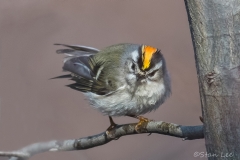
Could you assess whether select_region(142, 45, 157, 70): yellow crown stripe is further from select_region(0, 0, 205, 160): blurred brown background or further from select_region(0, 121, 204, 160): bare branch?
select_region(0, 0, 205, 160): blurred brown background

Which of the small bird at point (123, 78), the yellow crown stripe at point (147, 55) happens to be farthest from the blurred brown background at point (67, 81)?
the yellow crown stripe at point (147, 55)

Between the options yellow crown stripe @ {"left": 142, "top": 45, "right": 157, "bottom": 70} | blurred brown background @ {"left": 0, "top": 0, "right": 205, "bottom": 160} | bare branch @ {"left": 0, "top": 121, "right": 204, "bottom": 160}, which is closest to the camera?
bare branch @ {"left": 0, "top": 121, "right": 204, "bottom": 160}

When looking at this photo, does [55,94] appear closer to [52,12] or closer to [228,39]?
[52,12]

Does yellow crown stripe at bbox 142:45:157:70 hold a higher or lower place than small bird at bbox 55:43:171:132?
higher

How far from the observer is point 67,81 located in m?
4.89

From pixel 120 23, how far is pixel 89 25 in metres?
0.32

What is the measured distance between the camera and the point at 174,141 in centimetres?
396

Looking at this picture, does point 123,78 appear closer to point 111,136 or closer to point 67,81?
point 111,136

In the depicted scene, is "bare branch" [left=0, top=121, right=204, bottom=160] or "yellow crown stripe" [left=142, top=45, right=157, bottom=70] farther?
"yellow crown stripe" [left=142, top=45, right=157, bottom=70]

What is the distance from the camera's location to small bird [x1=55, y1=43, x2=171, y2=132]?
2.62m

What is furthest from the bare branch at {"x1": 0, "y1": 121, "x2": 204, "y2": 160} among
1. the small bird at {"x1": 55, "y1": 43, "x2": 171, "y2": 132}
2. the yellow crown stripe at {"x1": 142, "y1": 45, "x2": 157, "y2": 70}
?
the yellow crown stripe at {"x1": 142, "y1": 45, "x2": 157, "y2": 70}

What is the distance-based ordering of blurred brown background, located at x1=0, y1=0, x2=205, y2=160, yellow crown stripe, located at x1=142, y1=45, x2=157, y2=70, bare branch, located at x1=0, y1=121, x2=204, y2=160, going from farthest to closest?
1. blurred brown background, located at x1=0, y1=0, x2=205, y2=160
2. yellow crown stripe, located at x1=142, y1=45, x2=157, y2=70
3. bare branch, located at x1=0, y1=121, x2=204, y2=160

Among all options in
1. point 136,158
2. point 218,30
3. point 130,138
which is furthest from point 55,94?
point 218,30

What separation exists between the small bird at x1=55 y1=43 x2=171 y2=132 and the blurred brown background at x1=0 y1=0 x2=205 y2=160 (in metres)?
0.50
